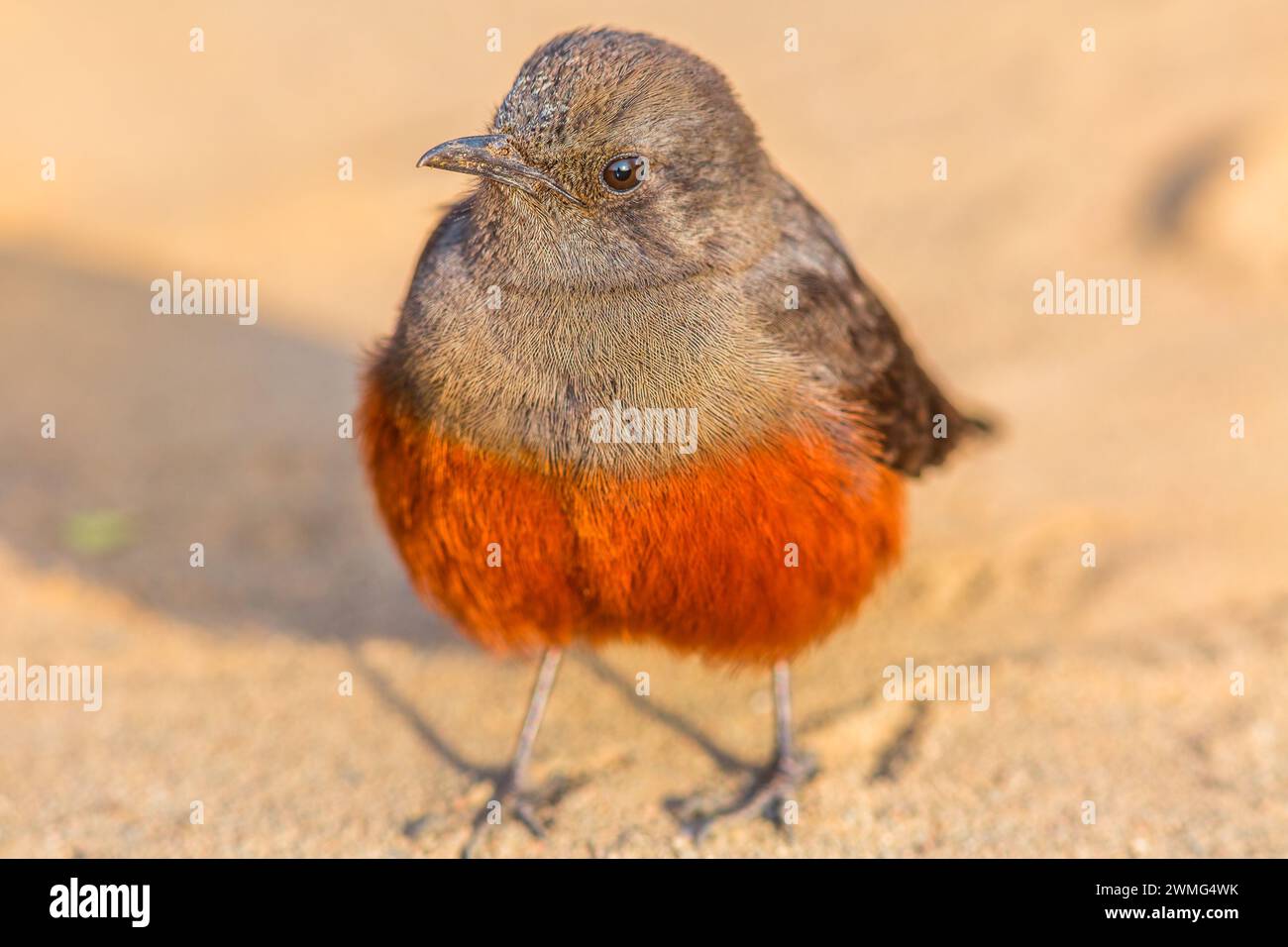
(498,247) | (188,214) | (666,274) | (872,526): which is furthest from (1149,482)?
(188,214)

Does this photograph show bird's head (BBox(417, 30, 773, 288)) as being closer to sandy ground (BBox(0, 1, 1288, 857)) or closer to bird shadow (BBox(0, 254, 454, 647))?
sandy ground (BBox(0, 1, 1288, 857))

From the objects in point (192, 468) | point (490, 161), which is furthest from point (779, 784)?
point (192, 468)

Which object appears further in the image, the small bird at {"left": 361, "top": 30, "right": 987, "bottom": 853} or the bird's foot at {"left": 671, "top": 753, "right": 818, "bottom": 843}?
the bird's foot at {"left": 671, "top": 753, "right": 818, "bottom": 843}

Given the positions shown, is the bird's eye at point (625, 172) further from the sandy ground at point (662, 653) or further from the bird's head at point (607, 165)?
the sandy ground at point (662, 653)

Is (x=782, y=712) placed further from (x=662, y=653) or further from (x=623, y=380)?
(x=623, y=380)

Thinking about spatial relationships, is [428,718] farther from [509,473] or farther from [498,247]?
[498,247]

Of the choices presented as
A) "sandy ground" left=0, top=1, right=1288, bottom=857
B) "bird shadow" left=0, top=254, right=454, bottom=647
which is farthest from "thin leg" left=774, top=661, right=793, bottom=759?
"bird shadow" left=0, top=254, right=454, bottom=647
